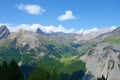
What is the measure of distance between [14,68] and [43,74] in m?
8.17

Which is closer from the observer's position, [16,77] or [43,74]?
[43,74]

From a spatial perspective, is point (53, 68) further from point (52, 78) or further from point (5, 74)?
point (5, 74)

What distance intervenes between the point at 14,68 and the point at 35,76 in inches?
291

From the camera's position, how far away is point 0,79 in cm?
5209

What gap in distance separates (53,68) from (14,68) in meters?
8.00

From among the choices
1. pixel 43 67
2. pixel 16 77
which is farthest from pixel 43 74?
pixel 16 77

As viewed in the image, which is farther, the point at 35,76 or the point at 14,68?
the point at 14,68

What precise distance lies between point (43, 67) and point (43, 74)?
1.16 meters

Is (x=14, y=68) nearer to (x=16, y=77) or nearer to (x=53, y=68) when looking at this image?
(x=16, y=77)

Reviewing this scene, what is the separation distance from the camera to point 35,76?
4684 cm

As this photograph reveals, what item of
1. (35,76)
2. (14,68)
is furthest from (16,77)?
(35,76)

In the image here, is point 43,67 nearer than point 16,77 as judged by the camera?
Yes

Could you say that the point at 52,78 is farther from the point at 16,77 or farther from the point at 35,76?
the point at 16,77

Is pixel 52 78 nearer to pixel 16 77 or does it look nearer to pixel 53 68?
pixel 53 68
